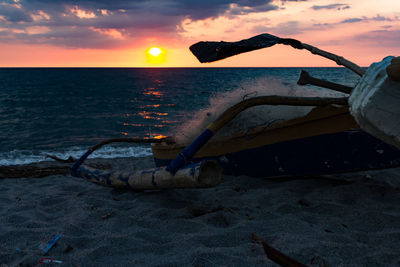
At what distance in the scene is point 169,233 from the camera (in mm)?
2809

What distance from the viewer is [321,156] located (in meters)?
3.74

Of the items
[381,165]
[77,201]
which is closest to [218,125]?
[381,165]

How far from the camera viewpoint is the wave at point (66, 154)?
371 inches

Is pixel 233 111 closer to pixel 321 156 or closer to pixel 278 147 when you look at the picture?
pixel 278 147

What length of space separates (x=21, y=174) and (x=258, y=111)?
4.97 m

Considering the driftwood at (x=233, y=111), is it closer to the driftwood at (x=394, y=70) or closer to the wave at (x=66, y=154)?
the driftwood at (x=394, y=70)

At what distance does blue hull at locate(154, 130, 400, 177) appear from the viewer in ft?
11.4

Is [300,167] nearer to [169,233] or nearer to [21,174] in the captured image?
[169,233]

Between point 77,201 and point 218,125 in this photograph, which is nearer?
point 218,125

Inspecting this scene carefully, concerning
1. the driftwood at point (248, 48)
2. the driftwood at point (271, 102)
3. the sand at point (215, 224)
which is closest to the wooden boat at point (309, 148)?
the sand at point (215, 224)

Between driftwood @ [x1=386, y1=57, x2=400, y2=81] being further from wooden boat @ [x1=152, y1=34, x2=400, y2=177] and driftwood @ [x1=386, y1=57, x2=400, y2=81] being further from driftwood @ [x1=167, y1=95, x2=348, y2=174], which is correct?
wooden boat @ [x1=152, y1=34, x2=400, y2=177]

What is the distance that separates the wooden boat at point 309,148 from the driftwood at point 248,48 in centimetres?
69

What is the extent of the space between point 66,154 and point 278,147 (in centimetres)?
834

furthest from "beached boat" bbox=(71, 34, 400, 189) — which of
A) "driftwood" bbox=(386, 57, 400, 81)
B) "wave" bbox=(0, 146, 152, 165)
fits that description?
"wave" bbox=(0, 146, 152, 165)
